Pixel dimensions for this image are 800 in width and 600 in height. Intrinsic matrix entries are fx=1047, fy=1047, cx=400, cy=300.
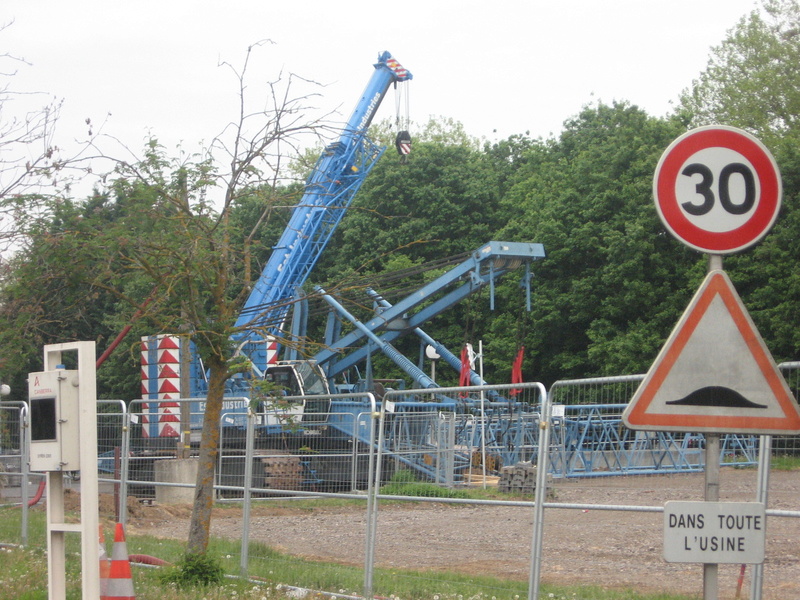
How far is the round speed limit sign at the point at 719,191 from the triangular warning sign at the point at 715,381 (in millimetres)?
266

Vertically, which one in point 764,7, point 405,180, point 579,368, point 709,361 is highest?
point 764,7

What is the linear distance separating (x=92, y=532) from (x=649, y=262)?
1284 inches

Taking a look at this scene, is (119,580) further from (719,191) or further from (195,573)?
(719,191)

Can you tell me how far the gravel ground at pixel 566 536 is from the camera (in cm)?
629

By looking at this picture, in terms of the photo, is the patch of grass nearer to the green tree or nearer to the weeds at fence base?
the weeds at fence base

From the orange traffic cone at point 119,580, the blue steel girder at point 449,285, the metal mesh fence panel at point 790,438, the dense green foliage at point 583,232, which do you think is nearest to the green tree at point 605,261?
the dense green foliage at point 583,232

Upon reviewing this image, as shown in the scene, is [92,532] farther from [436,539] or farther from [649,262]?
[649,262]

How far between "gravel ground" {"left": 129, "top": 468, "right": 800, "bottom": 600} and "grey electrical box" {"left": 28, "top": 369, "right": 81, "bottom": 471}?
10.3ft

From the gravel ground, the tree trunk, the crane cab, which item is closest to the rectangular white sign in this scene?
the gravel ground

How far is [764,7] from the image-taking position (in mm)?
43094

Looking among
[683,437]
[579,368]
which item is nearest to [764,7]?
[579,368]

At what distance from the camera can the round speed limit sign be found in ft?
13.8

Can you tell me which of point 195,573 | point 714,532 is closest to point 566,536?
point 195,573

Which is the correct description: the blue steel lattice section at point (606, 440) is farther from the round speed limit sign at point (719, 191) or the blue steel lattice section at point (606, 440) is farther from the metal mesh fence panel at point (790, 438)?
the round speed limit sign at point (719, 191)
